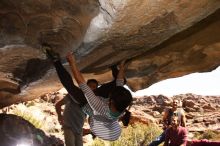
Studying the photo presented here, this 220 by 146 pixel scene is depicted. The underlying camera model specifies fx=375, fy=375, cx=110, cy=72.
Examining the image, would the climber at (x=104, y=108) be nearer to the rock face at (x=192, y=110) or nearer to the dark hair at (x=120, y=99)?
the dark hair at (x=120, y=99)

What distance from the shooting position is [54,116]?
69.2ft

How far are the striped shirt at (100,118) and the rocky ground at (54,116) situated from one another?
3291mm

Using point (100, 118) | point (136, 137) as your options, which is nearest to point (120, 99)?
point (100, 118)

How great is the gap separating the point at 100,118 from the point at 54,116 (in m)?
16.9

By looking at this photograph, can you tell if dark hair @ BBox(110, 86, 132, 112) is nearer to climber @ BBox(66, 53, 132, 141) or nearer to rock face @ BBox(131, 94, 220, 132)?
climber @ BBox(66, 53, 132, 141)

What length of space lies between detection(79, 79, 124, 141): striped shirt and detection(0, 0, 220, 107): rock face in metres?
0.76

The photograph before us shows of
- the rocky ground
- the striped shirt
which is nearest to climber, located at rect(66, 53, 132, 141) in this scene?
the striped shirt

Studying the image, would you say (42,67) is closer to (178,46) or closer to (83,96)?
(83,96)

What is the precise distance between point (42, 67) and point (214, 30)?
2723 millimetres

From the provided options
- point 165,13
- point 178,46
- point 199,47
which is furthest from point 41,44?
point 199,47

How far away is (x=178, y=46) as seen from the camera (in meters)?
6.12

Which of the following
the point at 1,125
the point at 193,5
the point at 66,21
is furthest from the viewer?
the point at 1,125

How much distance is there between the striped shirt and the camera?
4281 millimetres

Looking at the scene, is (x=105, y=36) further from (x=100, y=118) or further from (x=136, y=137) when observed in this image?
(x=136, y=137)
